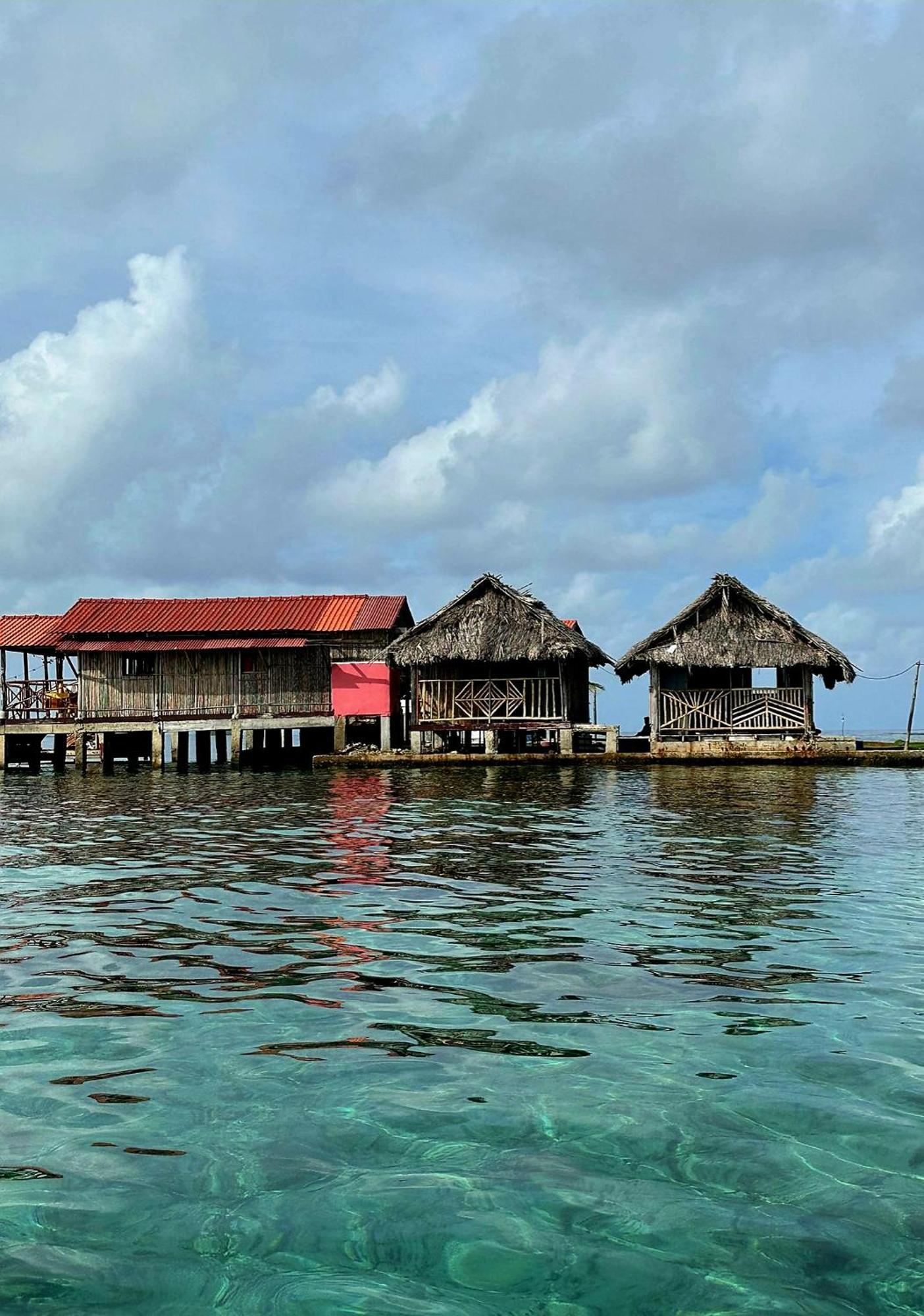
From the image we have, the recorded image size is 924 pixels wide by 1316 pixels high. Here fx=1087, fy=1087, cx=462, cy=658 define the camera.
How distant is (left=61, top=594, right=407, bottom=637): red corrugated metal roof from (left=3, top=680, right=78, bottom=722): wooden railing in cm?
247

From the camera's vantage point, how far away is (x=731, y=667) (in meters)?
32.4

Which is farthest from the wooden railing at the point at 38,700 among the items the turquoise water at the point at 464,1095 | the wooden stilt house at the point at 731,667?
the turquoise water at the point at 464,1095

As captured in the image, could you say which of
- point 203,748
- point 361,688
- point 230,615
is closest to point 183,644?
point 230,615

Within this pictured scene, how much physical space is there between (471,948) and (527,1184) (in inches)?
156

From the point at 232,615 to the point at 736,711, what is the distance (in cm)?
1727

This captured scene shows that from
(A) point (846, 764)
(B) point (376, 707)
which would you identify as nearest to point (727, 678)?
(A) point (846, 764)

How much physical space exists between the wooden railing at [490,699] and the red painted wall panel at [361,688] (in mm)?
1495

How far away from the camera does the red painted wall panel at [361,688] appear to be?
119 feet

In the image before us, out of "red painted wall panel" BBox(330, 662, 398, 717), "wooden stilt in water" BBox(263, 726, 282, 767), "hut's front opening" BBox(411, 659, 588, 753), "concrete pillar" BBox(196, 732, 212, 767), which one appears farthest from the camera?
"concrete pillar" BBox(196, 732, 212, 767)

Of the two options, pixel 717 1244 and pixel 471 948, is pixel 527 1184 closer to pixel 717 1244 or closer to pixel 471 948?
pixel 717 1244

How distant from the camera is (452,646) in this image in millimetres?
33781

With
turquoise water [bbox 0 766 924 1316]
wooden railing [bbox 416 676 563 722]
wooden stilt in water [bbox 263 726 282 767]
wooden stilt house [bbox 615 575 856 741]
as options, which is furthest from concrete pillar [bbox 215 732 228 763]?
turquoise water [bbox 0 766 924 1316]

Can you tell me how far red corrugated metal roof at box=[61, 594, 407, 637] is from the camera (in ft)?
120

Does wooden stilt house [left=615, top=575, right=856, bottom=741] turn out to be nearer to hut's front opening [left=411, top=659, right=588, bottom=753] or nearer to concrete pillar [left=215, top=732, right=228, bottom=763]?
hut's front opening [left=411, top=659, right=588, bottom=753]
